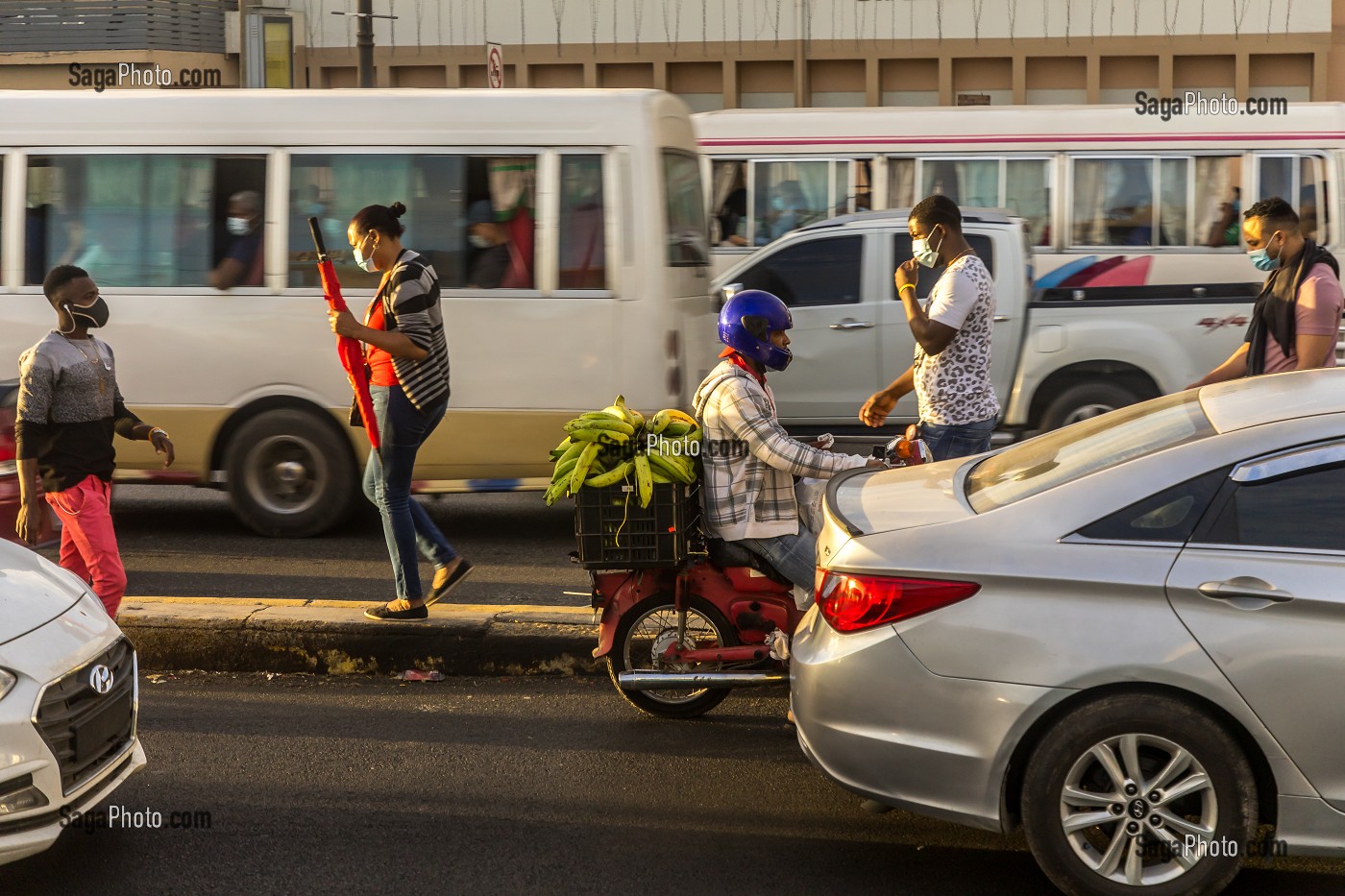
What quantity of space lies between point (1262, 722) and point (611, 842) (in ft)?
6.05

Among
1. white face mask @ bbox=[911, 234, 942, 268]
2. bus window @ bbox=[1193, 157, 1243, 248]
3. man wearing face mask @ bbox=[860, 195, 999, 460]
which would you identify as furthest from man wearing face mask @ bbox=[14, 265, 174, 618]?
bus window @ bbox=[1193, 157, 1243, 248]

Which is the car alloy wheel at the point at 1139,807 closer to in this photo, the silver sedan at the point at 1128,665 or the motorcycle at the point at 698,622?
the silver sedan at the point at 1128,665

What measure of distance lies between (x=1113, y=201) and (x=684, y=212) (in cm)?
494

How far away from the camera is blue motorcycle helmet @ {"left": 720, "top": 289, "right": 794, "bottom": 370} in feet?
17.1

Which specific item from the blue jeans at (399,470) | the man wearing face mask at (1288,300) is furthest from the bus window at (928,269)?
the blue jeans at (399,470)

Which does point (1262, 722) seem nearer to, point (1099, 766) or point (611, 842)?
point (1099, 766)

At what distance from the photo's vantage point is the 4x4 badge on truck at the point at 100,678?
4.17 m

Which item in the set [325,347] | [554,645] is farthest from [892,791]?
[325,347]

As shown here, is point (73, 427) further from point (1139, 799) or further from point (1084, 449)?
point (1139, 799)

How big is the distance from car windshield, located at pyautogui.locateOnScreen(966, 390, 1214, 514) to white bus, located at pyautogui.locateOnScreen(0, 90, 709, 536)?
158 inches

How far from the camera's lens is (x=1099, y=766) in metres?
3.87

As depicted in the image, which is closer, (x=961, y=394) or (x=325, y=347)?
(x=961, y=394)

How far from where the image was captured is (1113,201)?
12422 millimetres

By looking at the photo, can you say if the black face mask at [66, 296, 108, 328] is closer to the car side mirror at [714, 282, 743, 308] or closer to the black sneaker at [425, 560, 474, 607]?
the black sneaker at [425, 560, 474, 607]
